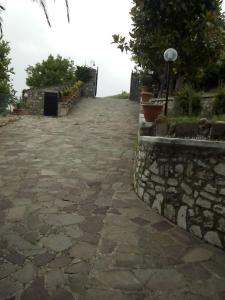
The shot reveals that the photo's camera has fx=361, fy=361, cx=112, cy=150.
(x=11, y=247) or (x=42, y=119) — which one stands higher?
(x=42, y=119)

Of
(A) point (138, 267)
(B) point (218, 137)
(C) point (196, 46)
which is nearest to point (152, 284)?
(A) point (138, 267)

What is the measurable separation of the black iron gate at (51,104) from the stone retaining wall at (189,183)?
1045cm

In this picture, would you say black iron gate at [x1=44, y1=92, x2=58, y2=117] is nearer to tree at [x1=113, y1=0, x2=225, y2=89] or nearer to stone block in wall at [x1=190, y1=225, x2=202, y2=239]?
tree at [x1=113, y1=0, x2=225, y2=89]

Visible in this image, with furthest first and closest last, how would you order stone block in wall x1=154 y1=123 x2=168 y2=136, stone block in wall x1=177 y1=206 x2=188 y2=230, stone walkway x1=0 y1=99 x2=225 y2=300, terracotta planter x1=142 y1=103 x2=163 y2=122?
1. terracotta planter x1=142 y1=103 x2=163 y2=122
2. stone block in wall x1=154 y1=123 x2=168 y2=136
3. stone block in wall x1=177 y1=206 x2=188 y2=230
4. stone walkway x1=0 y1=99 x2=225 y2=300

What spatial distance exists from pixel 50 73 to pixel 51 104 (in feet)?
33.9

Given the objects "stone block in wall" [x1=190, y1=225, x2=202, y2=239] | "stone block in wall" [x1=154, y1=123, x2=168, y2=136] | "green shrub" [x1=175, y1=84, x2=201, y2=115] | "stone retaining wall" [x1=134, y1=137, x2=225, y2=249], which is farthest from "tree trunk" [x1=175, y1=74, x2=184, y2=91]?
"stone block in wall" [x1=190, y1=225, x2=202, y2=239]

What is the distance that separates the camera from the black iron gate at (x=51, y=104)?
16.1 meters

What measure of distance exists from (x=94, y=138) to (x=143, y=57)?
4327 millimetres

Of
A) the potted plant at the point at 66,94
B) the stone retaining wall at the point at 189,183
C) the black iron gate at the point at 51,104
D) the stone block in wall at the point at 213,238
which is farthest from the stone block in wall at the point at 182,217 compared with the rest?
the potted plant at the point at 66,94

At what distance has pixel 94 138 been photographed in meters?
11.2

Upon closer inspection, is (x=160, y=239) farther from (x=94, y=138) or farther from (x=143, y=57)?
(x=143, y=57)

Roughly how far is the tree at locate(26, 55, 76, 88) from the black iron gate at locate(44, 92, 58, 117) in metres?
9.72

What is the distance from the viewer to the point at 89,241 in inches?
191

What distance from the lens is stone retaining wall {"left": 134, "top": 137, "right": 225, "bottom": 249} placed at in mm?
4883
